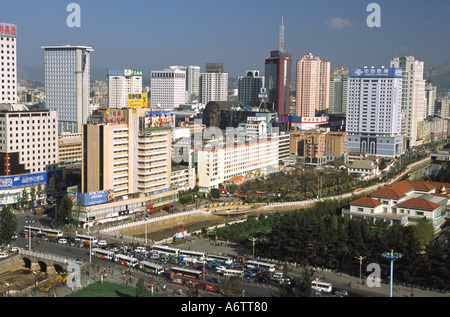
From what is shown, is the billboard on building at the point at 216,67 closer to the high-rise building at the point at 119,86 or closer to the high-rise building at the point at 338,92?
the high-rise building at the point at 338,92

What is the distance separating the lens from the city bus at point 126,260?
17531 millimetres

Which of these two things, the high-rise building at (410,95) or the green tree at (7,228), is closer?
the green tree at (7,228)

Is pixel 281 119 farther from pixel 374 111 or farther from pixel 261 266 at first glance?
pixel 261 266

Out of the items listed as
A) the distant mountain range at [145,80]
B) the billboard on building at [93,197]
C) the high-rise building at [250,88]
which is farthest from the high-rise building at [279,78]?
the billboard on building at [93,197]

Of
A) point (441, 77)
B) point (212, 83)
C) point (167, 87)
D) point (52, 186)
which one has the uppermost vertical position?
point (441, 77)

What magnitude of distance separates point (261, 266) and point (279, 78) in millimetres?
51928

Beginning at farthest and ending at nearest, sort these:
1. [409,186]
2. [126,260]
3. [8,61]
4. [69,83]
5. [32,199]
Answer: [69,83], [8,61], [409,186], [32,199], [126,260]

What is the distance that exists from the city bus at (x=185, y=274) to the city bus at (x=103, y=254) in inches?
114

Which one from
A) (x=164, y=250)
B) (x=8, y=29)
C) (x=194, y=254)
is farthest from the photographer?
(x=8, y=29)

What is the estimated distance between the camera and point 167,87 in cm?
6844

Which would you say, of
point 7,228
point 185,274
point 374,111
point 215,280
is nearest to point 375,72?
point 374,111

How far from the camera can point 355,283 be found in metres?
16.3
